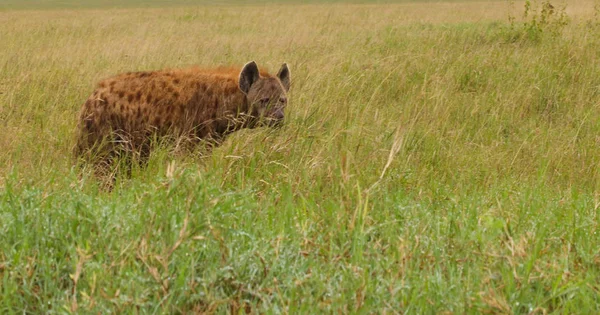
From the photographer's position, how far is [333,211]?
3.05m

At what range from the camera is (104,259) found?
2.56 m

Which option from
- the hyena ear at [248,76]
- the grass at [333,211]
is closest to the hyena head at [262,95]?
the hyena ear at [248,76]


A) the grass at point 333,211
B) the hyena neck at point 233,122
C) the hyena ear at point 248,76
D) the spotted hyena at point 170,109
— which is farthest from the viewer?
the hyena ear at point 248,76

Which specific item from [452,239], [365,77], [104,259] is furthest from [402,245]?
[365,77]

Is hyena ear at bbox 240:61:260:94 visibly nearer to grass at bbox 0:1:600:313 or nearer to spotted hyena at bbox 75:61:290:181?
spotted hyena at bbox 75:61:290:181

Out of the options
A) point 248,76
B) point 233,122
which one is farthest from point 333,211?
point 248,76

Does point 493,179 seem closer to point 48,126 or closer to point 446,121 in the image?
point 446,121

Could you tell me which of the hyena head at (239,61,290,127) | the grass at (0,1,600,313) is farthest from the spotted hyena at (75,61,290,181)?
the grass at (0,1,600,313)

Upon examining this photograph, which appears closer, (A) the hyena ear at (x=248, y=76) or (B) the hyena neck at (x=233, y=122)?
(B) the hyena neck at (x=233, y=122)

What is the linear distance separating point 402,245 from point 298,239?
0.39 m

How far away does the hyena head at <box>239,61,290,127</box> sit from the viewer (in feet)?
15.6

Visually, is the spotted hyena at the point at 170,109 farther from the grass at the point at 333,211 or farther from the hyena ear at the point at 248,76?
the grass at the point at 333,211

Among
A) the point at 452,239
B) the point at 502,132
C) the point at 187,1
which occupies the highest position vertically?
the point at 452,239

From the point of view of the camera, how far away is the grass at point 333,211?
2.37 m
